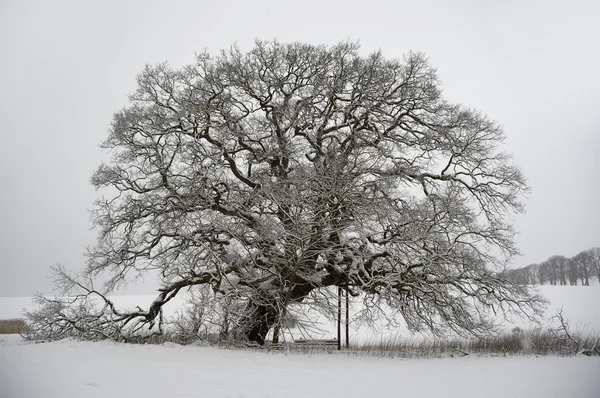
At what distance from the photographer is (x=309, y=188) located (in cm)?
1060

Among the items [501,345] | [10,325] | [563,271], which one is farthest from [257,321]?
[563,271]

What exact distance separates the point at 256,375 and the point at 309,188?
4.85 m

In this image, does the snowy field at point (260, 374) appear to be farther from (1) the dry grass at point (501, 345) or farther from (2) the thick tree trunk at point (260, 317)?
(1) the dry grass at point (501, 345)

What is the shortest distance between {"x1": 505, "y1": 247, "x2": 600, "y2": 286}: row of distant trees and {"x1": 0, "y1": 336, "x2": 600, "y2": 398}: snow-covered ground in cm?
311

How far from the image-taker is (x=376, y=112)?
13281mm

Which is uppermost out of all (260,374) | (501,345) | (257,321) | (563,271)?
(563,271)

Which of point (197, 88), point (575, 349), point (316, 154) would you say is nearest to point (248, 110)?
point (197, 88)

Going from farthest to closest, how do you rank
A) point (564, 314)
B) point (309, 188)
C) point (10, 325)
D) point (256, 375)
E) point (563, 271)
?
point (563, 271), point (564, 314), point (10, 325), point (309, 188), point (256, 375)

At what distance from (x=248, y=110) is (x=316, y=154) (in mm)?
2317

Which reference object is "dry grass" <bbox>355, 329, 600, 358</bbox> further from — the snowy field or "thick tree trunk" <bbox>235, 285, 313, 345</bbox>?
"thick tree trunk" <bbox>235, 285, 313, 345</bbox>

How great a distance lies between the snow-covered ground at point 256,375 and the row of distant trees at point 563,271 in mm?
3114

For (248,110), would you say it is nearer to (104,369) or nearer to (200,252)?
(200,252)

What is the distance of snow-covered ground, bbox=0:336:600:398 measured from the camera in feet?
18.5

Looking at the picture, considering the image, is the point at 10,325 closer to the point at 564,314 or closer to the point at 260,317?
the point at 260,317
